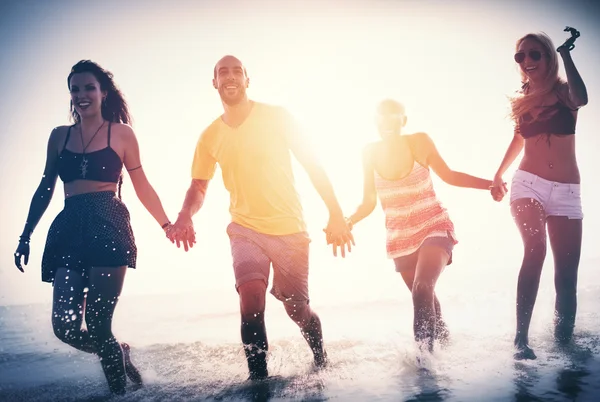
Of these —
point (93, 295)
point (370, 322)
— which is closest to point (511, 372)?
point (93, 295)

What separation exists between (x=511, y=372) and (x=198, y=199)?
3.09m

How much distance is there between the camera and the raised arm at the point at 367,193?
5114mm

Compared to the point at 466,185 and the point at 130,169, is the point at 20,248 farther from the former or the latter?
the point at 466,185

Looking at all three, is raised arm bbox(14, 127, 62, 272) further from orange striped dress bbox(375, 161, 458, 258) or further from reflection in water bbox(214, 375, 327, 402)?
orange striped dress bbox(375, 161, 458, 258)

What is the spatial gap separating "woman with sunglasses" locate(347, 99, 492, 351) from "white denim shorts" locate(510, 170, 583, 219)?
45 centimetres

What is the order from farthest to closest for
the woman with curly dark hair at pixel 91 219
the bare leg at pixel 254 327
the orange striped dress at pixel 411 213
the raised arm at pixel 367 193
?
the raised arm at pixel 367 193 → the orange striped dress at pixel 411 213 → the woman with curly dark hair at pixel 91 219 → the bare leg at pixel 254 327

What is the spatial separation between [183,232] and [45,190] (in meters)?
1.44

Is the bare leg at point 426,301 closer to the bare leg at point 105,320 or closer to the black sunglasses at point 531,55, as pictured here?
the black sunglasses at point 531,55

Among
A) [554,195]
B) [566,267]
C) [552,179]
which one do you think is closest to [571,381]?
[566,267]

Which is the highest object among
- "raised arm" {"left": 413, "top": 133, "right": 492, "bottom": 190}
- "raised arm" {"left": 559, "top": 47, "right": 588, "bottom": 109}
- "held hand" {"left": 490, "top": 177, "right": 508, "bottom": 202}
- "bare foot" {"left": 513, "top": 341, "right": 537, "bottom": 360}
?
"raised arm" {"left": 559, "top": 47, "right": 588, "bottom": 109}

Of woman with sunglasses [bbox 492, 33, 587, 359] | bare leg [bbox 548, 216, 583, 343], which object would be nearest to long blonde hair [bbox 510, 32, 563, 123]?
woman with sunglasses [bbox 492, 33, 587, 359]

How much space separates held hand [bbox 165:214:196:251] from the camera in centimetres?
426

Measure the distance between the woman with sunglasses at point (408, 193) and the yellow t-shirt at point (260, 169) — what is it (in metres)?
0.95

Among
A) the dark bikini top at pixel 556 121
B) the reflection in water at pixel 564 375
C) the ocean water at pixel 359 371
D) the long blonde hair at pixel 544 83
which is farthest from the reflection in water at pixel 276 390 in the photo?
the long blonde hair at pixel 544 83
